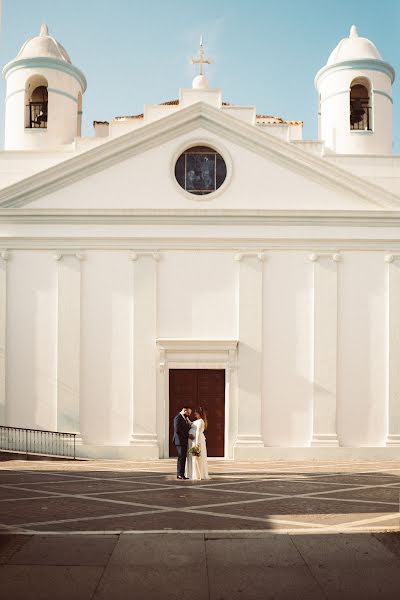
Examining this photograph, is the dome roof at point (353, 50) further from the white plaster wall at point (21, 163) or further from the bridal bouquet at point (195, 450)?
the bridal bouquet at point (195, 450)

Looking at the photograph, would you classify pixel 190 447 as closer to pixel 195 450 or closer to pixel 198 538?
pixel 195 450

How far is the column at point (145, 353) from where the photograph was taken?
20.9 m

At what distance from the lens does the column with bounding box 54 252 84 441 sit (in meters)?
21.0

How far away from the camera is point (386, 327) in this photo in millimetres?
21453

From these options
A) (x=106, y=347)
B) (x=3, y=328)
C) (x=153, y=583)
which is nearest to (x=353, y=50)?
(x=106, y=347)

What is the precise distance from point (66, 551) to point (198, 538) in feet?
5.92

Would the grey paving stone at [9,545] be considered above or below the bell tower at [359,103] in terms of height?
below

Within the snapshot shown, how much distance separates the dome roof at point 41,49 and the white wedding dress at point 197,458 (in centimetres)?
1418

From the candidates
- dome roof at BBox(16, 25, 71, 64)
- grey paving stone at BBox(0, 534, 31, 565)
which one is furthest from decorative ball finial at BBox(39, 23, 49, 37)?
grey paving stone at BBox(0, 534, 31, 565)

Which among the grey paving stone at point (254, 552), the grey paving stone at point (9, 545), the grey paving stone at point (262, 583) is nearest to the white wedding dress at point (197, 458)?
the grey paving stone at point (254, 552)

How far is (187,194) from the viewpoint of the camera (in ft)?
70.7

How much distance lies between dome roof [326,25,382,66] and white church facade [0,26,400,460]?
478 cm

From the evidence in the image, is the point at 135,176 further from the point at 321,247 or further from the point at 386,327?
the point at 386,327

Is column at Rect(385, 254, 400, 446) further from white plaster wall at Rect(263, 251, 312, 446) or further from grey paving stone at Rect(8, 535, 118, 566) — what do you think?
grey paving stone at Rect(8, 535, 118, 566)
